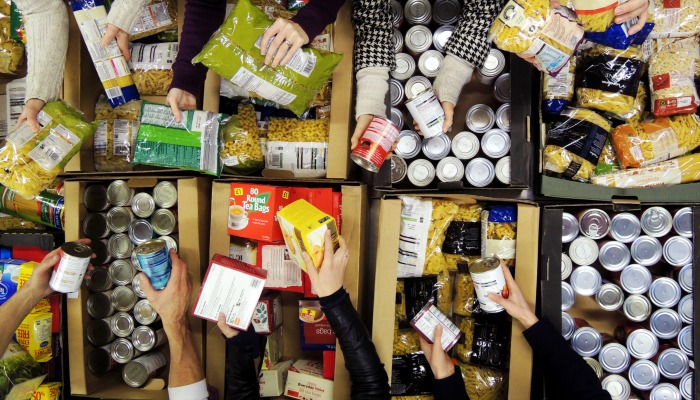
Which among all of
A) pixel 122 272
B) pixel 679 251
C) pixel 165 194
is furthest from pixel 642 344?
pixel 122 272

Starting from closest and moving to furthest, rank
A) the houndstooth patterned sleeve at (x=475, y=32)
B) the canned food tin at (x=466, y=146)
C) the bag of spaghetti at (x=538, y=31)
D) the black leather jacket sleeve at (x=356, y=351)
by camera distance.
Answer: the bag of spaghetti at (x=538, y=31), the black leather jacket sleeve at (x=356, y=351), the houndstooth patterned sleeve at (x=475, y=32), the canned food tin at (x=466, y=146)

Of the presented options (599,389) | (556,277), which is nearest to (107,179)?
(556,277)

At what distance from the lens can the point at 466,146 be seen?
5.49 ft

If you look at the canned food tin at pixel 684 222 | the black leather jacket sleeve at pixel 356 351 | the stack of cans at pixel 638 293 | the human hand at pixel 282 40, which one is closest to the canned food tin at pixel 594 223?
the stack of cans at pixel 638 293

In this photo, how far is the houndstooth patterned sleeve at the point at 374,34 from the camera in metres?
1.60

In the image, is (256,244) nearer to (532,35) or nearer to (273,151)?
(273,151)

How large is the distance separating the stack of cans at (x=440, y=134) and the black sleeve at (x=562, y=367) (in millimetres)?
509

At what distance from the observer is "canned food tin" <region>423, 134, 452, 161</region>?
1.68m

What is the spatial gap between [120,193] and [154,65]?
0.48m

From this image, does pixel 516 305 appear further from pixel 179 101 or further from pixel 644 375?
pixel 179 101

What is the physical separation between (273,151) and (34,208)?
0.98 metres

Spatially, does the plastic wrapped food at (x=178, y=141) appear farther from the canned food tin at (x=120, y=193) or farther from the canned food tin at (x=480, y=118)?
the canned food tin at (x=480, y=118)

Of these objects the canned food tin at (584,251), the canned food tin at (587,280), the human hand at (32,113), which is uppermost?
the human hand at (32,113)

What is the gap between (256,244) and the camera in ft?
5.74
